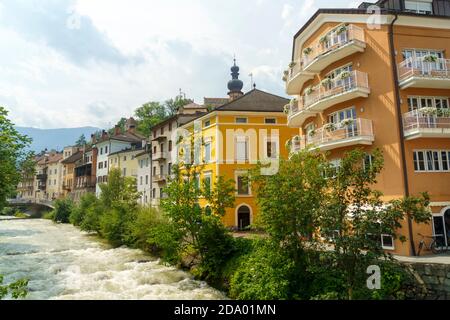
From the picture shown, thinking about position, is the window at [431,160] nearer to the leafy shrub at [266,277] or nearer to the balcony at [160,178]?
the leafy shrub at [266,277]

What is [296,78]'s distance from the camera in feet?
80.1

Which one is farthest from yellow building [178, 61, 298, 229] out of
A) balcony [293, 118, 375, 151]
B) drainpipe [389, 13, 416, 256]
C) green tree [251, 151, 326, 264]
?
green tree [251, 151, 326, 264]

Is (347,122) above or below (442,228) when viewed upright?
above

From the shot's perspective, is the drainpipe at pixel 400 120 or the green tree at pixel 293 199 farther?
the drainpipe at pixel 400 120

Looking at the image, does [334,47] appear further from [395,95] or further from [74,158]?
[74,158]

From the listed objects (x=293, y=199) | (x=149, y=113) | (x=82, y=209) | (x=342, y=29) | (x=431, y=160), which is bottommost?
(x=82, y=209)

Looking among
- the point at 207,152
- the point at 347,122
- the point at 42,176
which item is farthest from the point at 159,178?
the point at 42,176

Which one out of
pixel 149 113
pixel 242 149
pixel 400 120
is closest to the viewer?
pixel 400 120

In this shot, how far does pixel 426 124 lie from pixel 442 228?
5.57 meters

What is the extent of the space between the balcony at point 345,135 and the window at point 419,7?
8751mm

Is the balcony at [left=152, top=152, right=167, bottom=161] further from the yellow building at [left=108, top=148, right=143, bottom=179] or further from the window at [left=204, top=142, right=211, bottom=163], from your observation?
the yellow building at [left=108, top=148, right=143, bottom=179]

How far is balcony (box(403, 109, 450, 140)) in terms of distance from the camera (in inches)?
671

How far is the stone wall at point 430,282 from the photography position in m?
12.7

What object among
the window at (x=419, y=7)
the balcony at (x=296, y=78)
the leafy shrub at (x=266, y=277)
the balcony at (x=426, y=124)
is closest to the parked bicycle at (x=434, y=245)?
the balcony at (x=426, y=124)
